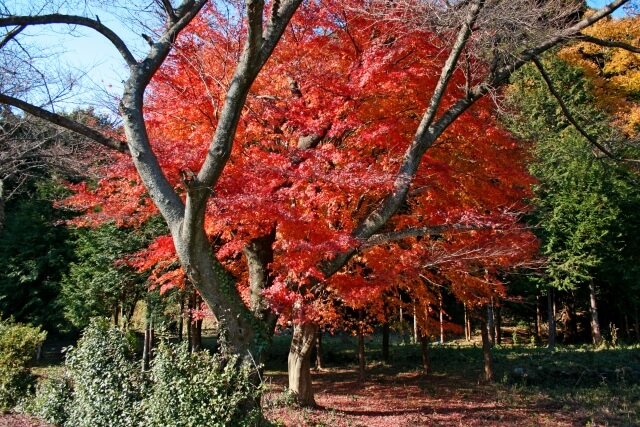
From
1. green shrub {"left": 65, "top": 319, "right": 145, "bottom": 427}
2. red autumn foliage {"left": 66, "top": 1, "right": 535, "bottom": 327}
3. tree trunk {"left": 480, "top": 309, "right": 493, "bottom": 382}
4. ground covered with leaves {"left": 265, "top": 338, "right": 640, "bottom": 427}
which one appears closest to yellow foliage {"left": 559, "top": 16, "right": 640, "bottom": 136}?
ground covered with leaves {"left": 265, "top": 338, "right": 640, "bottom": 427}

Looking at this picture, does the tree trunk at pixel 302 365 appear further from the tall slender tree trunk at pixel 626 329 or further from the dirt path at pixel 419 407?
the tall slender tree trunk at pixel 626 329

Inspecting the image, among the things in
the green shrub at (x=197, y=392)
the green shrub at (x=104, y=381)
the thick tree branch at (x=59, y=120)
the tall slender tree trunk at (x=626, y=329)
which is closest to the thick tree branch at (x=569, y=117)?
the green shrub at (x=197, y=392)

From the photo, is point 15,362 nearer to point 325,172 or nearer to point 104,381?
point 104,381

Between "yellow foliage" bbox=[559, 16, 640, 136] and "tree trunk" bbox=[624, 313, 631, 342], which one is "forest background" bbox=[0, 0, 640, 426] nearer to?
"tree trunk" bbox=[624, 313, 631, 342]

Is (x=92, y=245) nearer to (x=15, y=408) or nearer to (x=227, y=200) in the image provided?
(x=15, y=408)

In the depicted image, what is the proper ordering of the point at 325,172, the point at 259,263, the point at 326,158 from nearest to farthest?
the point at 325,172
the point at 326,158
the point at 259,263

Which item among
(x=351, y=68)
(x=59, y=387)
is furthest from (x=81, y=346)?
(x=351, y=68)

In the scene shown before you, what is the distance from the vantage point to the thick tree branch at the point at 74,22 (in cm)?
600

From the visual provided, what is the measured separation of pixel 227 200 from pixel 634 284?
18972 millimetres

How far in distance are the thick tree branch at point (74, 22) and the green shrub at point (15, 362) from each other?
6.87 m

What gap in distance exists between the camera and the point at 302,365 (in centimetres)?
1032

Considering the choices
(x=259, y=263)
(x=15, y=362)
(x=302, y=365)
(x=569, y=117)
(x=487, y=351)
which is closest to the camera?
(x=569, y=117)

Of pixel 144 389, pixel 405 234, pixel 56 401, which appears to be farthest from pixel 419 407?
pixel 56 401

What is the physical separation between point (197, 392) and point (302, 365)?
446 centimetres
